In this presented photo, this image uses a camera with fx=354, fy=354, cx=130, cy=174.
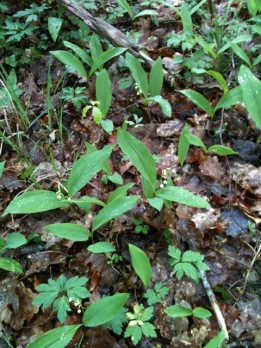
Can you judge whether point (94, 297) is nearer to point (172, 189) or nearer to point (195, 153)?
point (172, 189)

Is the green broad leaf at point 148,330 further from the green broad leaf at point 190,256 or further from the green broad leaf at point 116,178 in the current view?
the green broad leaf at point 116,178

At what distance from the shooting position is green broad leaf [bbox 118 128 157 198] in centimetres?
156

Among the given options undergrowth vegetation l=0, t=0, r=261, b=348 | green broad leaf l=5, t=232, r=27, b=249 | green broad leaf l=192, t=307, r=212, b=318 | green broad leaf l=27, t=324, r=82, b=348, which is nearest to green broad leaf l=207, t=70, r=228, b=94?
undergrowth vegetation l=0, t=0, r=261, b=348

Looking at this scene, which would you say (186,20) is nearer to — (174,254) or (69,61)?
(69,61)

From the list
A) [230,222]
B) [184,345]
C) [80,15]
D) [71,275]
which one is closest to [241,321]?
[184,345]

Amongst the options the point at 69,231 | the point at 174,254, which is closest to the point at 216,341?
the point at 174,254

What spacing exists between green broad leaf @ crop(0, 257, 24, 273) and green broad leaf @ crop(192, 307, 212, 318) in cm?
77

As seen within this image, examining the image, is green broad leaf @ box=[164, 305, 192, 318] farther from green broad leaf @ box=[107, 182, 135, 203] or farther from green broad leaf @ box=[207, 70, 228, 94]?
green broad leaf @ box=[207, 70, 228, 94]

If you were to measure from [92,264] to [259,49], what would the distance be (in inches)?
70.1

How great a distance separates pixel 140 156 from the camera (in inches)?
62.6

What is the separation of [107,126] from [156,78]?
427 mm

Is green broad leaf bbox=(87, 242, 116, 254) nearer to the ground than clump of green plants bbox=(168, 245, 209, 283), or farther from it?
farther from it

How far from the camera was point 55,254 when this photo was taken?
5.62 ft

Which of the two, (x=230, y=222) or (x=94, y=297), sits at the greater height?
(x=230, y=222)
